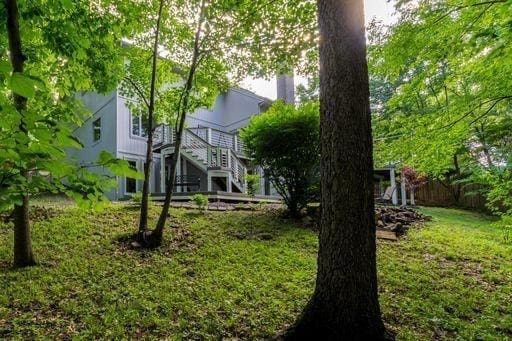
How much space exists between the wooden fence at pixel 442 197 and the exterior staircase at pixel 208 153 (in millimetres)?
10127

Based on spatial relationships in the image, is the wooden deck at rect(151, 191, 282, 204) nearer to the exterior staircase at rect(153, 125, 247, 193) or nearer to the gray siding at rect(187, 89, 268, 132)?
the exterior staircase at rect(153, 125, 247, 193)

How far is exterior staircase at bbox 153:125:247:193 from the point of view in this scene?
15.5 meters

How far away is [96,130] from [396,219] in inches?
584

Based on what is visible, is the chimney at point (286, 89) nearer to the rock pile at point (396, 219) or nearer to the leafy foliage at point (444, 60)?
the rock pile at point (396, 219)

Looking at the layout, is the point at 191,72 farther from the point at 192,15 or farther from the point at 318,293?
the point at 318,293

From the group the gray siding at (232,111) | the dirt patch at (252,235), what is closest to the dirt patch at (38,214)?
the dirt patch at (252,235)

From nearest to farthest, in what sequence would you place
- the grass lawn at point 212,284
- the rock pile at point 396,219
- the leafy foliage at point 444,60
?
the grass lawn at point 212,284
the leafy foliage at point 444,60
the rock pile at point 396,219

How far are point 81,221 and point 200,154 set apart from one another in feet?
29.5

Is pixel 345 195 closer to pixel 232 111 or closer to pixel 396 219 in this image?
pixel 396 219

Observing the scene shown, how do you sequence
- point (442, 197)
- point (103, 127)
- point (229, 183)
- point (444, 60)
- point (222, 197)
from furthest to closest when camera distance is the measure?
point (442, 197)
point (103, 127)
point (229, 183)
point (222, 197)
point (444, 60)

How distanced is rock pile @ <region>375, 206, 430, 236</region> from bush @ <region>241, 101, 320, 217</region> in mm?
2063

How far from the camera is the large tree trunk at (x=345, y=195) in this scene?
3.22m

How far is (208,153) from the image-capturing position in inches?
614

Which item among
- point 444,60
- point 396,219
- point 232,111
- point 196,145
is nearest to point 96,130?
point 196,145
